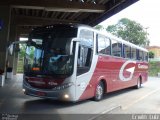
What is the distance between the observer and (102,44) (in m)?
13.2

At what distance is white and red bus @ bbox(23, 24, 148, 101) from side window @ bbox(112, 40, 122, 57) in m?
1.32

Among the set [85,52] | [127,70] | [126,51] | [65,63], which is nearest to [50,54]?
[65,63]

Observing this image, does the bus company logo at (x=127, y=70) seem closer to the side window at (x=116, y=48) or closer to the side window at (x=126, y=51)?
the side window at (x=126, y=51)

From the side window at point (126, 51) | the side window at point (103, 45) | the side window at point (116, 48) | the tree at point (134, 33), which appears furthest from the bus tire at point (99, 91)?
the tree at point (134, 33)

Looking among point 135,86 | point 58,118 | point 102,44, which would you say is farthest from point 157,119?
point 135,86

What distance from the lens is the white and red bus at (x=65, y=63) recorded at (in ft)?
35.5

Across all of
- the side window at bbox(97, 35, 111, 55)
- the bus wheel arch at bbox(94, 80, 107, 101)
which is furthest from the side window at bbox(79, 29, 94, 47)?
the bus wheel arch at bbox(94, 80, 107, 101)

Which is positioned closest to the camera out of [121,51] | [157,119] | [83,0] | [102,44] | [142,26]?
[157,119]

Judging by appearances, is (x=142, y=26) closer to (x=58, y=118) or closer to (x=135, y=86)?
(x=135, y=86)

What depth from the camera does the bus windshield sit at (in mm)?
10828

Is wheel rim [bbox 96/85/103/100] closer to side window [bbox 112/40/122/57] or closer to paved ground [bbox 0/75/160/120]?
paved ground [bbox 0/75/160/120]

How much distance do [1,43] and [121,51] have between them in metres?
6.47

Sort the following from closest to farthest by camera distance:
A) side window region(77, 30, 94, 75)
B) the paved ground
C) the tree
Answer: the paved ground
side window region(77, 30, 94, 75)
the tree

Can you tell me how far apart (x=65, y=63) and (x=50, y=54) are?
63cm
